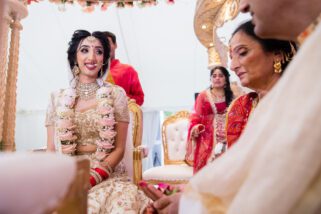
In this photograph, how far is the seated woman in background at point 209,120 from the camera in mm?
2645

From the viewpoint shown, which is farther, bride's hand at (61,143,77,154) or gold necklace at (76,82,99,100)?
gold necklace at (76,82,99,100)

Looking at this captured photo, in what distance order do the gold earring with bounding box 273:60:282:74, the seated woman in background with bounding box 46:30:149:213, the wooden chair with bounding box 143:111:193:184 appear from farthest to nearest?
the wooden chair with bounding box 143:111:193:184
the seated woman in background with bounding box 46:30:149:213
the gold earring with bounding box 273:60:282:74

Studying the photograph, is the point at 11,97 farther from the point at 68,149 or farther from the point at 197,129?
the point at 197,129

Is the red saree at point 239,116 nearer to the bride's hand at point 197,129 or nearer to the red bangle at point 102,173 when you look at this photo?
the red bangle at point 102,173

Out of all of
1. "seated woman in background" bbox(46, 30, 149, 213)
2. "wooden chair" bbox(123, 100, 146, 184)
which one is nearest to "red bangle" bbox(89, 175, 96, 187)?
"seated woman in background" bbox(46, 30, 149, 213)

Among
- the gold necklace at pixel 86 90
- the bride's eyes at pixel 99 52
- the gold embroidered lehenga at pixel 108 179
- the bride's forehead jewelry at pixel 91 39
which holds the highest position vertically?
the bride's forehead jewelry at pixel 91 39

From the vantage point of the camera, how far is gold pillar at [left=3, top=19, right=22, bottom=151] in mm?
1752

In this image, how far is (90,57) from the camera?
67.6 inches

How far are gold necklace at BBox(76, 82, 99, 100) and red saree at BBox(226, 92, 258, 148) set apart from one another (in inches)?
27.8

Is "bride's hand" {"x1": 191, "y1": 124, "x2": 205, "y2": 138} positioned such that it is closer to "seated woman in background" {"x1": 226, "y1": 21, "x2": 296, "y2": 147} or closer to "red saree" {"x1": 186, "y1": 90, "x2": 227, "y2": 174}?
"red saree" {"x1": 186, "y1": 90, "x2": 227, "y2": 174}

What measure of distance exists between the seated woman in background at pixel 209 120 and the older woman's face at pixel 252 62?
1.24 meters

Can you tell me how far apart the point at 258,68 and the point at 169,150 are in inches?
98.7

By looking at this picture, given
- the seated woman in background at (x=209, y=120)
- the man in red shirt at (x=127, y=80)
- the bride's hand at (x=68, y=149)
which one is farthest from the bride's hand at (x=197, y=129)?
the bride's hand at (x=68, y=149)

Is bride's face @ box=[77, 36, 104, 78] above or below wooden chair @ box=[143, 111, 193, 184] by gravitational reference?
above
